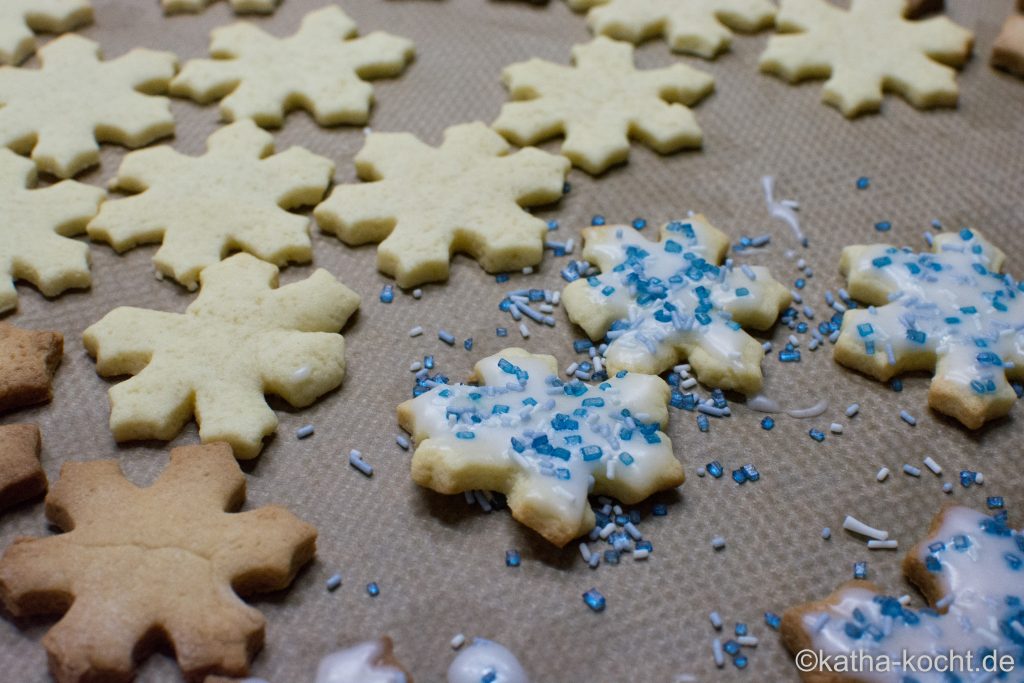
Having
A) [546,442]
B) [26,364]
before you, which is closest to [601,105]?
[546,442]

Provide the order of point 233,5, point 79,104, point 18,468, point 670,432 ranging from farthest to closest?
point 233,5 < point 79,104 < point 670,432 < point 18,468

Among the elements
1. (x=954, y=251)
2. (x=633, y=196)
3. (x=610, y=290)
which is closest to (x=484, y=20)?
(x=633, y=196)

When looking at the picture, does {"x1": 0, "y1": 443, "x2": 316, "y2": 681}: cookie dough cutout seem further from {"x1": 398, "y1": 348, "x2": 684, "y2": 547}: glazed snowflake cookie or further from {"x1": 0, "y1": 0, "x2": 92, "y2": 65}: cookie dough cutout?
{"x1": 0, "y1": 0, "x2": 92, "y2": 65}: cookie dough cutout

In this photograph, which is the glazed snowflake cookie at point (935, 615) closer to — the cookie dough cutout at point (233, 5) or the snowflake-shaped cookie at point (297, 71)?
the snowflake-shaped cookie at point (297, 71)

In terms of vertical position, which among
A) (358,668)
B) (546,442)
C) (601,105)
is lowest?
(358,668)

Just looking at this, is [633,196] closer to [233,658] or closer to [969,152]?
[969,152]

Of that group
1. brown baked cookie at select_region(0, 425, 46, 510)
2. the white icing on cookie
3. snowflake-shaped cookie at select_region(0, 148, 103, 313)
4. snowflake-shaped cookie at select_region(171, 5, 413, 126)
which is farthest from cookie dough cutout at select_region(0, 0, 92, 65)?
the white icing on cookie

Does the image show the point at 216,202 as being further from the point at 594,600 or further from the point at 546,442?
the point at 594,600
